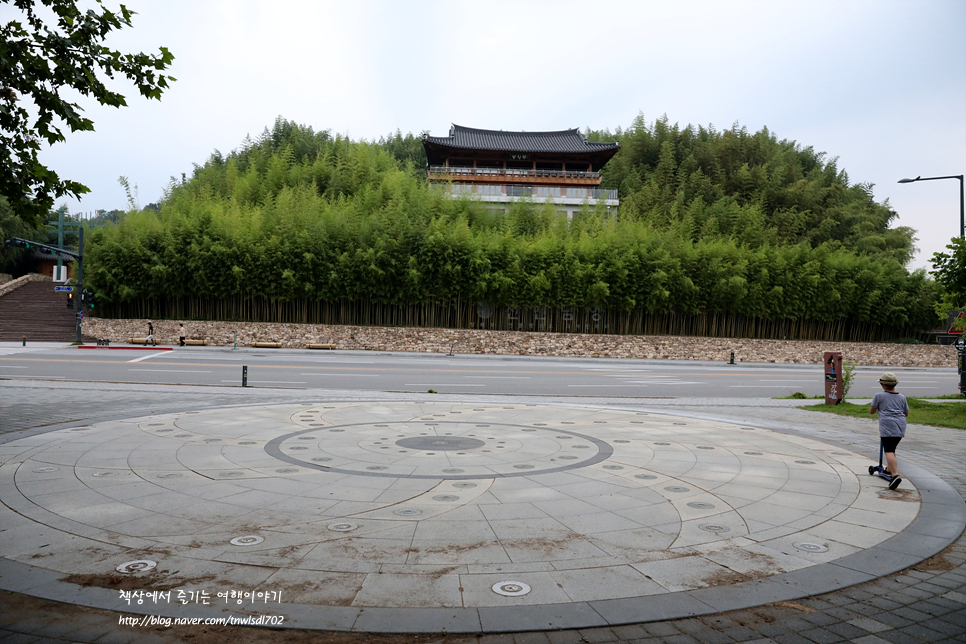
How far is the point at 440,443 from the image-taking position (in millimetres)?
6949

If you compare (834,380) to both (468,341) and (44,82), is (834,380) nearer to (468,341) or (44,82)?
(44,82)

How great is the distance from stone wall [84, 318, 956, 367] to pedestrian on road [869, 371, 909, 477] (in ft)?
71.5

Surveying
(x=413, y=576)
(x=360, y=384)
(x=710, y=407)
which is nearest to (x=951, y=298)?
(x=710, y=407)

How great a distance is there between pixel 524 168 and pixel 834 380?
30690mm

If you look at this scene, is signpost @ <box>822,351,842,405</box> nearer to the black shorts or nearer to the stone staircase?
the black shorts

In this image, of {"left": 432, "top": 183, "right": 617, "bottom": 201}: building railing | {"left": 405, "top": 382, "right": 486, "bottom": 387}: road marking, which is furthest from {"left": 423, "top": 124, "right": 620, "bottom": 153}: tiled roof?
{"left": 405, "top": 382, "right": 486, "bottom": 387}: road marking

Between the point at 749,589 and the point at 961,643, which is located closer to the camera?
the point at 961,643

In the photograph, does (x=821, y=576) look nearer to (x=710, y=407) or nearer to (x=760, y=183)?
(x=710, y=407)

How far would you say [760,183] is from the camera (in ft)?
136

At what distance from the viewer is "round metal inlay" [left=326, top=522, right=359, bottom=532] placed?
400cm

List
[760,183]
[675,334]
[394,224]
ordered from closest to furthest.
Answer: [394,224] < [675,334] < [760,183]

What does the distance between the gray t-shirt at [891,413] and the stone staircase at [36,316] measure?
3151 cm

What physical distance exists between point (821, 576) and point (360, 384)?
497 inches

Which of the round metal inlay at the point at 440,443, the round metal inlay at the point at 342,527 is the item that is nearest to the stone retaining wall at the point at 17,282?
the round metal inlay at the point at 440,443
